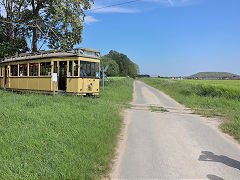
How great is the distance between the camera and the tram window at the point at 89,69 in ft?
41.9

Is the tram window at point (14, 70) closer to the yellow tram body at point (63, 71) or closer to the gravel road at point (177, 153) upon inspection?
the yellow tram body at point (63, 71)

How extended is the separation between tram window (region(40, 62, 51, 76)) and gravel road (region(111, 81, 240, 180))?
28.3 feet

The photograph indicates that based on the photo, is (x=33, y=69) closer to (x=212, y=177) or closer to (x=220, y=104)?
(x=220, y=104)

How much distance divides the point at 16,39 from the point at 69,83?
43.9ft

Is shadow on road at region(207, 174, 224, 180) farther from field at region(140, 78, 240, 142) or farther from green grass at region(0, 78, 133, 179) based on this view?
field at region(140, 78, 240, 142)

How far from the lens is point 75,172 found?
10.4 ft

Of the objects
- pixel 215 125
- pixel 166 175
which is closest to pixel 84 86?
pixel 215 125

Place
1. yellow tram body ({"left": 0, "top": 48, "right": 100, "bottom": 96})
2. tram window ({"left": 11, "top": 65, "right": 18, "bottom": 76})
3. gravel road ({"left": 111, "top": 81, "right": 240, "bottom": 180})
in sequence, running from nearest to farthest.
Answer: gravel road ({"left": 111, "top": 81, "right": 240, "bottom": 180}), yellow tram body ({"left": 0, "top": 48, "right": 100, "bottom": 96}), tram window ({"left": 11, "top": 65, "right": 18, "bottom": 76})

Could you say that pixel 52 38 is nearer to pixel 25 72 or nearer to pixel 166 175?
pixel 25 72

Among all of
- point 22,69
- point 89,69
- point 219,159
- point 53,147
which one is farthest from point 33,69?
point 219,159

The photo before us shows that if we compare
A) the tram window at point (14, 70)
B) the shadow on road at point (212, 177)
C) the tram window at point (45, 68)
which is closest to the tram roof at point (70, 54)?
the tram window at point (45, 68)

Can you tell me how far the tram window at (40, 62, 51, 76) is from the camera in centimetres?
1360

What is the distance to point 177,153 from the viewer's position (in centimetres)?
454

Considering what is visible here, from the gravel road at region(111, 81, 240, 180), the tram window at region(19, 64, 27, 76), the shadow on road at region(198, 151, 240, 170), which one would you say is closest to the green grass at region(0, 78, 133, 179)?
the gravel road at region(111, 81, 240, 180)
